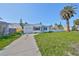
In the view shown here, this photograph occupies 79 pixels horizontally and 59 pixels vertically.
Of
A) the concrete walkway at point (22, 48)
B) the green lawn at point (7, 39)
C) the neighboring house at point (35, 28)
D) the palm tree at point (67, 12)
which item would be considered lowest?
the concrete walkway at point (22, 48)

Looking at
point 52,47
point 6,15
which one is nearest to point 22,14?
point 6,15

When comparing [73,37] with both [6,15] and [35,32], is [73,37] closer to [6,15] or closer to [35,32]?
[35,32]

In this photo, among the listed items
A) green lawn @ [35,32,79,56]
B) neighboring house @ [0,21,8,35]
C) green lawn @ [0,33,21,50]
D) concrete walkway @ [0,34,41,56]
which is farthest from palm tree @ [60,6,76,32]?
neighboring house @ [0,21,8,35]

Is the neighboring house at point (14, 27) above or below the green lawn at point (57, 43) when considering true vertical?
above

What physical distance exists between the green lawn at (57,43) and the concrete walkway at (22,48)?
9 cm

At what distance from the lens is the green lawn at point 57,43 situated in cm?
691

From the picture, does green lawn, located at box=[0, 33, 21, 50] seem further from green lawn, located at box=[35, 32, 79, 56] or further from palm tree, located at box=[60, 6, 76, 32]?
palm tree, located at box=[60, 6, 76, 32]

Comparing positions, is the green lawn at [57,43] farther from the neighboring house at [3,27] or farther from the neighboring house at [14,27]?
the neighboring house at [3,27]

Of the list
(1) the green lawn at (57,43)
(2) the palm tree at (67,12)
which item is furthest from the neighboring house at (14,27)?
(2) the palm tree at (67,12)

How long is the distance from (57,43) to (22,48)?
0.57 metres

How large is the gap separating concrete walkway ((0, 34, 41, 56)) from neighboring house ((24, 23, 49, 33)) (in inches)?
3.6

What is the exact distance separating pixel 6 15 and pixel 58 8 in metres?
0.84

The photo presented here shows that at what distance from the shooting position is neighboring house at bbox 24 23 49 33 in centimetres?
703

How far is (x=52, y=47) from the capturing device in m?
6.96
